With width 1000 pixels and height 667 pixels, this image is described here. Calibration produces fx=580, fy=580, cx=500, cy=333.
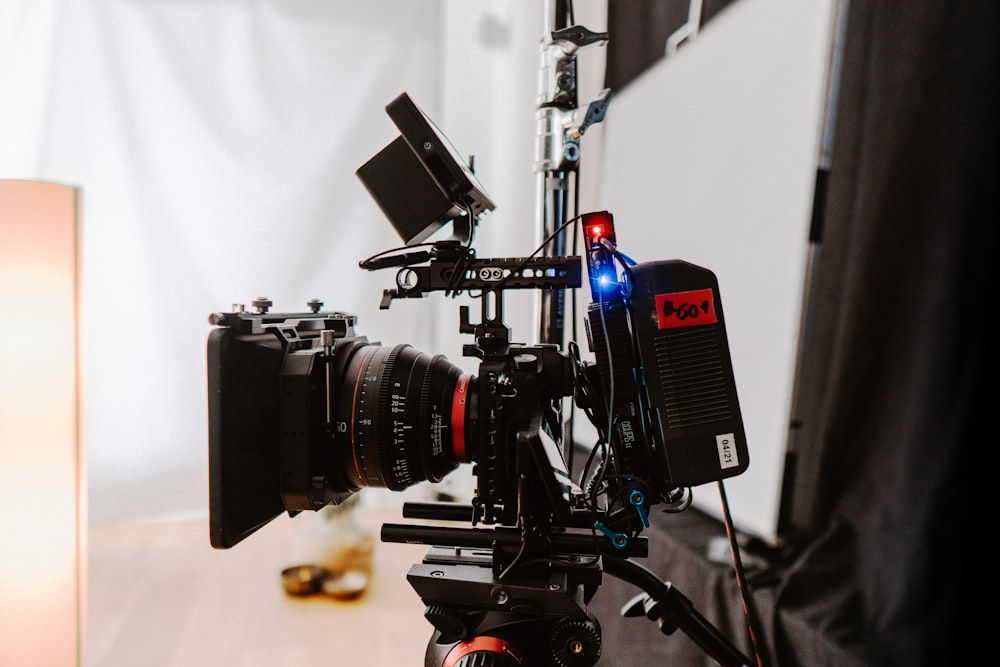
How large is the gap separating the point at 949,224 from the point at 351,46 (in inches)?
74.5

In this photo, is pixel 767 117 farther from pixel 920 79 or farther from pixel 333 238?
pixel 333 238

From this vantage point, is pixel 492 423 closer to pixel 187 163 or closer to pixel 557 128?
pixel 557 128

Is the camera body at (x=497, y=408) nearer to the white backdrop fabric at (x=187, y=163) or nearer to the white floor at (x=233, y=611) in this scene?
the white floor at (x=233, y=611)

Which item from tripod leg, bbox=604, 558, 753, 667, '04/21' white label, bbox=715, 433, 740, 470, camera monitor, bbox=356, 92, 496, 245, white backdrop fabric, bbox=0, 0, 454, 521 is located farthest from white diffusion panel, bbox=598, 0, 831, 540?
white backdrop fabric, bbox=0, 0, 454, 521

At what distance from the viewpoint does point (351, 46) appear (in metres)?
1.99

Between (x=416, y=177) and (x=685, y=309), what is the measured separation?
37cm

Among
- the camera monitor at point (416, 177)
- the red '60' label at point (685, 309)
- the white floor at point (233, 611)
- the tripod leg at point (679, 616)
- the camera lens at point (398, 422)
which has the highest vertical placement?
the camera monitor at point (416, 177)

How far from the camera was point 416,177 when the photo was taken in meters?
0.74

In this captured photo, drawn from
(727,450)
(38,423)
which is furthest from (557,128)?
(38,423)

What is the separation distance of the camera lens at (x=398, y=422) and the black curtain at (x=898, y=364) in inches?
20.3

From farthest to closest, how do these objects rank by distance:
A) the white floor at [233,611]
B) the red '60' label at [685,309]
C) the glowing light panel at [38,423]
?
the white floor at [233,611], the glowing light panel at [38,423], the red '60' label at [685,309]

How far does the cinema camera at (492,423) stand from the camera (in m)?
0.60

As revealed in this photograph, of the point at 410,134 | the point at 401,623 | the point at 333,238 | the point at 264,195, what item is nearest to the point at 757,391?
the point at 410,134

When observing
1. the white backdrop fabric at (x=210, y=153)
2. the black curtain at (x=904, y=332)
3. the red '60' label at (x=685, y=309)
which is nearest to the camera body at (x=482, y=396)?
the red '60' label at (x=685, y=309)
